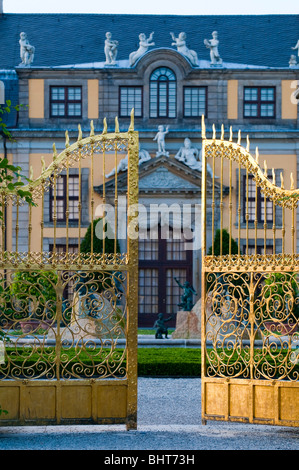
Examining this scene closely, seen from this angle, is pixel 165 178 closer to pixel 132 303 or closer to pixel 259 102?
pixel 259 102

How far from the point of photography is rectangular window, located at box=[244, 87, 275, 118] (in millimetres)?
32250

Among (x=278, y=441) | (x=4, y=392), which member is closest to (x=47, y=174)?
(x=4, y=392)

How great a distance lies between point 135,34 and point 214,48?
149 inches

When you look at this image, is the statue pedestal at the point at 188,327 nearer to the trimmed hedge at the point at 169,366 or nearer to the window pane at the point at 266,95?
the trimmed hedge at the point at 169,366

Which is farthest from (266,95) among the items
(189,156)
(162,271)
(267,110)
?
(162,271)

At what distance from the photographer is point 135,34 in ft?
111

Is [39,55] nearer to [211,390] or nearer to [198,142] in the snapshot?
[198,142]

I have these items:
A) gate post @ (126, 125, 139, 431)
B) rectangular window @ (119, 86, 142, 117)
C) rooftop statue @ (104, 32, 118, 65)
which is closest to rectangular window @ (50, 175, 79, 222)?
rectangular window @ (119, 86, 142, 117)

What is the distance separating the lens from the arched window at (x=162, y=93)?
32156 mm

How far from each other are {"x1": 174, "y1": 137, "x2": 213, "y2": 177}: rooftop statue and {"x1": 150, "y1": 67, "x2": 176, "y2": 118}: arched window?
137 cm

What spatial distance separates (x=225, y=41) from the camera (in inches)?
1323

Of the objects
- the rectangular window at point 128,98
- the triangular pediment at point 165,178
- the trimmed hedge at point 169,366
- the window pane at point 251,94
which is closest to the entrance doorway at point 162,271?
the triangular pediment at point 165,178
